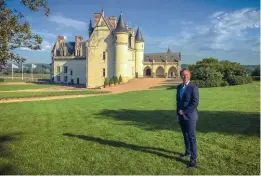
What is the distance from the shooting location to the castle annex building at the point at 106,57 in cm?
4675

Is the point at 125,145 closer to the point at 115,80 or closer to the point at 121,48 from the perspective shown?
the point at 115,80

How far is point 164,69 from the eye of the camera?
65.1 m

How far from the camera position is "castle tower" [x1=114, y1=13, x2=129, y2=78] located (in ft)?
149

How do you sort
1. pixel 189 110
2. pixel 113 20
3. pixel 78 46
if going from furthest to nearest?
pixel 78 46 < pixel 113 20 < pixel 189 110

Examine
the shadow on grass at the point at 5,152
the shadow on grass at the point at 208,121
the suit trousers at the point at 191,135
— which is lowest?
the shadow on grass at the point at 5,152

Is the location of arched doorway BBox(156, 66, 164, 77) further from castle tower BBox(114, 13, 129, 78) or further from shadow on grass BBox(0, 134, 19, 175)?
shadow on grass BBox(0, 134, 19, 175)

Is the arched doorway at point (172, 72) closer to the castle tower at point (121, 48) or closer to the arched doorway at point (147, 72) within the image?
the arched doorway at point (147, 72)

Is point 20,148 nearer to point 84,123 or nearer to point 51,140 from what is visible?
point 51,140

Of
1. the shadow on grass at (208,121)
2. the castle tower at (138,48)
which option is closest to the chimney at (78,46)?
the castle tower at (138,48)

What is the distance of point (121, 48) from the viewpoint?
46.2m

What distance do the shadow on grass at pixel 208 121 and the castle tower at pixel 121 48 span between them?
33859 millimetres

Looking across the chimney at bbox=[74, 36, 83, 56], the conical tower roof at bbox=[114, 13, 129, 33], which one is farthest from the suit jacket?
the chimney at bbox=[74, 36, 83, 56]

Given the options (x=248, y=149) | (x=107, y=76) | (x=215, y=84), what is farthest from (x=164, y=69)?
(x=248, y=149)

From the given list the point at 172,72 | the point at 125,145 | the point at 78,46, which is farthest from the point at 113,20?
the point at 125,145
